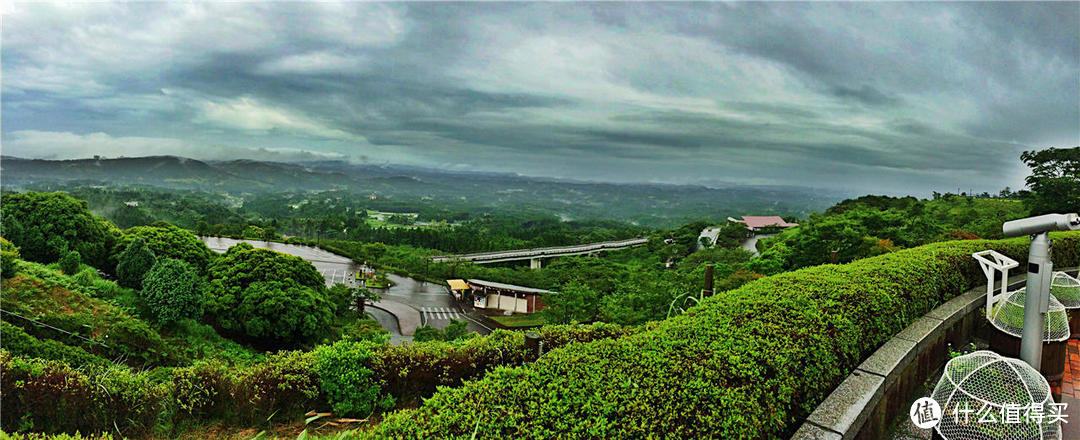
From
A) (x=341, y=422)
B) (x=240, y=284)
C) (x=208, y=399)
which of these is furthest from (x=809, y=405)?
(x=240, y=284)

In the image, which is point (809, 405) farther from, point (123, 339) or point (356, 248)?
point (356, 248)

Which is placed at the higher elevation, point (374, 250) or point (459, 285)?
point (374, 250)

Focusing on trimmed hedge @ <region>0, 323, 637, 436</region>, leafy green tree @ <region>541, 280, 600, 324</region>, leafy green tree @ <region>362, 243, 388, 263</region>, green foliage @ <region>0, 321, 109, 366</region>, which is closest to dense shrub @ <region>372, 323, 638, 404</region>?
trimmed hedge @ <region>0, 323, 637, 436</region>

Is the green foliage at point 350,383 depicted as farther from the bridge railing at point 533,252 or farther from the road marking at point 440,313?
the bridge railing at point 533,252

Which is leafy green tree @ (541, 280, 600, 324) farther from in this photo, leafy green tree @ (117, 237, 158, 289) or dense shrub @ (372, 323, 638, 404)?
leafy green tree @ (117, 237, 158, 289)

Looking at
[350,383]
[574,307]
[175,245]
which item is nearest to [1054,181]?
[574,307]

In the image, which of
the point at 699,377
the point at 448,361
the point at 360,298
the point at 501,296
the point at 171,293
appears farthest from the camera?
the point at 501,296

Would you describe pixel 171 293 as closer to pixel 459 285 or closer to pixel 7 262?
pixel 7 262
